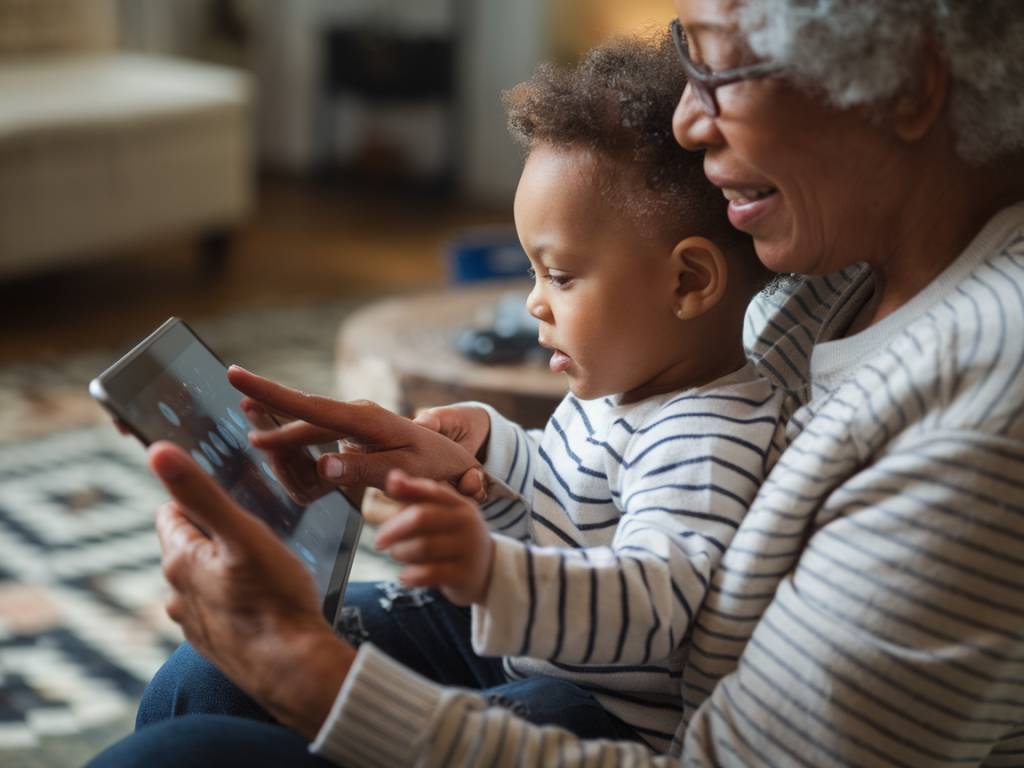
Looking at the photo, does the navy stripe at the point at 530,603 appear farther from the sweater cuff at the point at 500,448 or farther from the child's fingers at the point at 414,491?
the sweater cuff at the point at 500,448

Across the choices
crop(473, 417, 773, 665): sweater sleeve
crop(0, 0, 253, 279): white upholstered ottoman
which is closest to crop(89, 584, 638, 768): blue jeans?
crop(473, 417, 773, 665): sweater sleeve

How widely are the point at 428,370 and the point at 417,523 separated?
49.0 inches

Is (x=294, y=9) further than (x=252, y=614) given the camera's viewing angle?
Yes

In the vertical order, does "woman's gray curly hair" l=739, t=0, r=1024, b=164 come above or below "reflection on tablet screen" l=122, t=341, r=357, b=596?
above

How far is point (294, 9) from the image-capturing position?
558cm

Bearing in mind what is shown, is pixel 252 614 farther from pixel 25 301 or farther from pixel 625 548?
pixel 25 301

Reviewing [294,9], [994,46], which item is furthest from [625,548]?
[294,9]

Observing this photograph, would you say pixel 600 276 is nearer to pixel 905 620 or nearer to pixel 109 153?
pixel 905 620

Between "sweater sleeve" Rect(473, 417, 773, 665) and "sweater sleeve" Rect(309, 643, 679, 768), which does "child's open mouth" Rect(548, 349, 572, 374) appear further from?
"sweater sleeve" Rect(309, 643, 679, 768)

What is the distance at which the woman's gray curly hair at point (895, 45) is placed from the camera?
0.74 metres

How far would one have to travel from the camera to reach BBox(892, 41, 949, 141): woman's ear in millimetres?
758

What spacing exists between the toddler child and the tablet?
0.12 m

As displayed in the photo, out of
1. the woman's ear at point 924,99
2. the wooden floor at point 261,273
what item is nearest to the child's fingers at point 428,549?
the woman's ear at point 924,99

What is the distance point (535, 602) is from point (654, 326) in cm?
28
